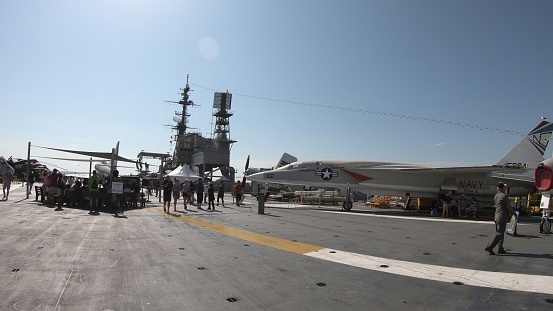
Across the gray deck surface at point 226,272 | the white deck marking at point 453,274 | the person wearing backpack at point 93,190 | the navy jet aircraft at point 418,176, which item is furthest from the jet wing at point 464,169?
the person wearing backpack at point 93,190

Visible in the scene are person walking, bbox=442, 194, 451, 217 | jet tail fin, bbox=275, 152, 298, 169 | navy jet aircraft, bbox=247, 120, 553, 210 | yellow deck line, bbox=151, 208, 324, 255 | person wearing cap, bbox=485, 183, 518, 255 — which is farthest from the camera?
jet tail fin, bbox=275, 152, 298, 169

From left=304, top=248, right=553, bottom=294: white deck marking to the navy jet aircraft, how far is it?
1452cm

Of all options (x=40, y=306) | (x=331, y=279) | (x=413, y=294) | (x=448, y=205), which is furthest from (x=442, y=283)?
(x=448, y=205)

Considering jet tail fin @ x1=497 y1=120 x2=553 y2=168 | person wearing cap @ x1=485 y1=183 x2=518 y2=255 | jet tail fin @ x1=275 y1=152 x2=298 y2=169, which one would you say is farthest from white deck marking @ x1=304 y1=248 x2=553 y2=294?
jet tail fin @ x1=275 y1=152 x2=298 y2=169

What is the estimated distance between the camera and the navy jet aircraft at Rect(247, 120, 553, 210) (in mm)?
20219

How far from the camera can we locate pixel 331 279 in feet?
18.5

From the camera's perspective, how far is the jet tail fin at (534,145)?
21.3 m

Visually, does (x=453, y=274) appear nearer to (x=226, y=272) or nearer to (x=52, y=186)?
(x=226, y=272)

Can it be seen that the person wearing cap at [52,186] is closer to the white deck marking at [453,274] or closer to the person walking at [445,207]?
the white deck marking at [453,274]

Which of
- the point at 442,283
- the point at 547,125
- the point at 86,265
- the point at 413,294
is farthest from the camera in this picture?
the point at 547,125

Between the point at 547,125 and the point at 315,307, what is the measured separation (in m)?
24.3

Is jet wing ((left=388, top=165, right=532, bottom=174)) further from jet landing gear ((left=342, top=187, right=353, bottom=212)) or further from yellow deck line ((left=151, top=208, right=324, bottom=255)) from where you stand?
yellow deck line ((left=151, top=208, right=324, bottom=255))

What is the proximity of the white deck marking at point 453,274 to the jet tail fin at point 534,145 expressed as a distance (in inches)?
729

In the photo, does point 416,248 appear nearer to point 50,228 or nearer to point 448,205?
point 50,228
